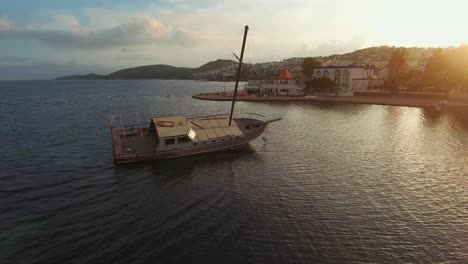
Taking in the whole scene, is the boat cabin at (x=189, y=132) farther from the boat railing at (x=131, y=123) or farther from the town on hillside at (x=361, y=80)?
the town on hillside at (x=361, y=80)

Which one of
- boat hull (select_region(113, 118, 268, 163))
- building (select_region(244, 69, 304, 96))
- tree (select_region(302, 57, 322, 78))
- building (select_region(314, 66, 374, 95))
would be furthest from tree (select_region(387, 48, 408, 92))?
boat hull (select_region(113, 118, 268, 163))

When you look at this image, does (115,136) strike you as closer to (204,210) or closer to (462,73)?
(204,210)

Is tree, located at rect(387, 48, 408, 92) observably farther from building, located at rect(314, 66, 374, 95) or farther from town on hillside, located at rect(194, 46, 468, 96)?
building, located at rect(314, 66, 374, 95)

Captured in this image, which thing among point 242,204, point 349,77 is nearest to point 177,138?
point 242,204

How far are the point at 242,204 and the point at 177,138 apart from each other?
17710 millimetres

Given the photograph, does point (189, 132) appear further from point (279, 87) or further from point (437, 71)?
point (437, 71)

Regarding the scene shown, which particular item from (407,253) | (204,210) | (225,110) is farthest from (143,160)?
(225,110)

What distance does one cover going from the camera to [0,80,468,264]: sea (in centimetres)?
2289

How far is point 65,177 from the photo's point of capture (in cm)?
3694

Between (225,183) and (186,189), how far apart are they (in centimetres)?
449

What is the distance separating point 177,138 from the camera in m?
44.7

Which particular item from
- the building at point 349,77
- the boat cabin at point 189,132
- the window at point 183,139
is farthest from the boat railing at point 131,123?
the building at point 349,77

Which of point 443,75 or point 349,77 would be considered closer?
point 443,75

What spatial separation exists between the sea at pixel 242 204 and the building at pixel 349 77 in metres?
94.7
